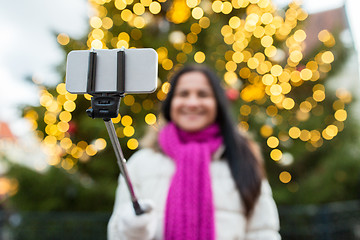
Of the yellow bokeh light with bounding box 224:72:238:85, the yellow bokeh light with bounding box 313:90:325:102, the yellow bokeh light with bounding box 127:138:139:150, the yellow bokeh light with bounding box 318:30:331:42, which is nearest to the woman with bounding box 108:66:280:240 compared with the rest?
the yellow bokeh light with bounding box 127:138:139:150

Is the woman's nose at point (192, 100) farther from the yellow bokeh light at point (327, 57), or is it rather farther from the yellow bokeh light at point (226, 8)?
the yellow bokeh light at point (327, 57)

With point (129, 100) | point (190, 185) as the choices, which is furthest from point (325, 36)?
point (190, 185)

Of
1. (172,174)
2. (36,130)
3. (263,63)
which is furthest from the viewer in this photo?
(263,63)

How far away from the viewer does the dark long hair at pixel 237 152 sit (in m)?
1.18

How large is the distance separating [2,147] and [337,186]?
10.4 feet

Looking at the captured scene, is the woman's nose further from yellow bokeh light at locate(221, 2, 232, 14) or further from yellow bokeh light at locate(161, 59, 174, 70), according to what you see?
yellow bokeh light at locate(221, 2, 232, 14)

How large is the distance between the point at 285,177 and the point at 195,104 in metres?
2.25

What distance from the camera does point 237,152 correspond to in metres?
1.29

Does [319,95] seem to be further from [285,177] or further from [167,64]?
[167,64]

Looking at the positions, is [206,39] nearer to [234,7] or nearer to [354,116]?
[234,7]

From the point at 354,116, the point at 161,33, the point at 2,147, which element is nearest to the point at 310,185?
the point at 354,116

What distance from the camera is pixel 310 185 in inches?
115

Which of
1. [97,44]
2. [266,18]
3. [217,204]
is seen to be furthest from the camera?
[266,18]

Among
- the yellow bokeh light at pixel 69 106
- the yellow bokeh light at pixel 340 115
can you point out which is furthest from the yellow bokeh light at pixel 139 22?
the yellow bokeh light at pixel 340 115
